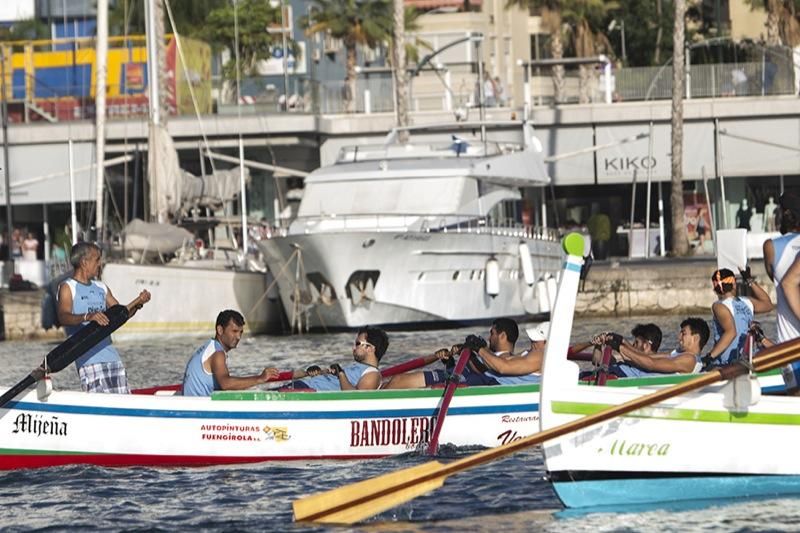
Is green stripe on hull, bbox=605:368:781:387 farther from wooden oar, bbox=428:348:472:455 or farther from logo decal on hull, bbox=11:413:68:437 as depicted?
logo decal on hull, bbox=11:413:68:437

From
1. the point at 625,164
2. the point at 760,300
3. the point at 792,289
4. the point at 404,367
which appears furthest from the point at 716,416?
the point at 625,164

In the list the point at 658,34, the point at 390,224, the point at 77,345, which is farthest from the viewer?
the point at 658,34

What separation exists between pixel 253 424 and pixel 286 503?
1.78 m

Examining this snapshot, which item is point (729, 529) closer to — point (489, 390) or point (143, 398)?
point (489, 390)

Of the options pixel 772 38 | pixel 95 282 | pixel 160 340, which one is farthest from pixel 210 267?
pixel 772 38

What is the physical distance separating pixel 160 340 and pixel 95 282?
58.5 ft

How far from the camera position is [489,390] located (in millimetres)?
16469

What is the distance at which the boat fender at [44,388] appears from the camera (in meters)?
16.3

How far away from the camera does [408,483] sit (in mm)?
13336

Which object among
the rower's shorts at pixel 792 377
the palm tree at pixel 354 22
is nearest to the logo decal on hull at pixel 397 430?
the rower's shorts at pixel 792 377

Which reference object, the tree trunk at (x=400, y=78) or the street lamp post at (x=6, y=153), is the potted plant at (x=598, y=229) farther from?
the street lamp post at (x=6, y=153)

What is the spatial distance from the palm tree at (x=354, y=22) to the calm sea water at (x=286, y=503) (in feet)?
133

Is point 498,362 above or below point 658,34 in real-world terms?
below

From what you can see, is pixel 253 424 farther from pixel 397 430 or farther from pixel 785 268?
pixel 785 268
